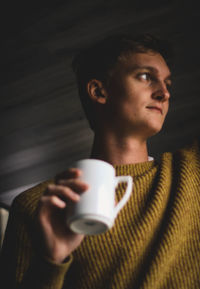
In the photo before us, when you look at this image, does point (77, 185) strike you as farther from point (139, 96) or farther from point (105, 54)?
point (105, 54)

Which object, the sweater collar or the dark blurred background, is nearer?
the sweater collar

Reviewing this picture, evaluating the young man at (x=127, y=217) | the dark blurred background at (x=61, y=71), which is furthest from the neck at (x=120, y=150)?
the dark blurred background at (x=61, y=71)

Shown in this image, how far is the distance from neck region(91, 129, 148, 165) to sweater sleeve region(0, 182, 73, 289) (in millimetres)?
347

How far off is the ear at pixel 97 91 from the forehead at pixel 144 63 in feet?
0.38

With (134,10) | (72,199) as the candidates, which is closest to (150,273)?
(72,199)

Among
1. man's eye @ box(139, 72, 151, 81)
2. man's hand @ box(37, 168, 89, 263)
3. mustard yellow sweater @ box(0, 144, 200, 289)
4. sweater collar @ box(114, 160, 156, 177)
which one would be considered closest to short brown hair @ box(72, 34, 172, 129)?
man's eye @ box(139, 72, 151, 81)

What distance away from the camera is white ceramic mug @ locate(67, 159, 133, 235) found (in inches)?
22.5

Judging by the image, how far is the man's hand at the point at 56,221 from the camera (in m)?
0.62

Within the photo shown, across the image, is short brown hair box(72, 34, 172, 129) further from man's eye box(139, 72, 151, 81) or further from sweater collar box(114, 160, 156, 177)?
sweater collar box(114, 160, 156, 177)

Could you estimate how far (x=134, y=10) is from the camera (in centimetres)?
147

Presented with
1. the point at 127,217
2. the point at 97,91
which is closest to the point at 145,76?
the point at 97,91

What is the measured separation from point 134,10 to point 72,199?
118 cm

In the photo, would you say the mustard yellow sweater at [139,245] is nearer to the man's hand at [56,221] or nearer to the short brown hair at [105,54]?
the man's hand at [56,221]

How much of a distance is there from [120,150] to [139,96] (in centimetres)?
24
